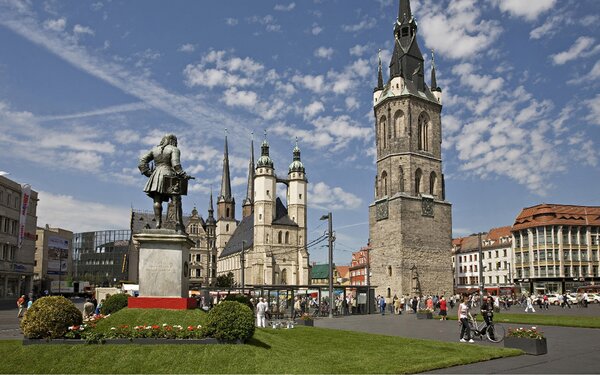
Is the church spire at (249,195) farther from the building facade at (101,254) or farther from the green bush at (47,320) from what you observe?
the green bush at (47,320)

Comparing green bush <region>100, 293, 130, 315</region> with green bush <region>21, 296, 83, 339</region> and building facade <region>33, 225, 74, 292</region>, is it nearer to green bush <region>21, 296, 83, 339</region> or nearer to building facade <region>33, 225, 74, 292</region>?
green bush <region>21, 296, 83, 339</region>

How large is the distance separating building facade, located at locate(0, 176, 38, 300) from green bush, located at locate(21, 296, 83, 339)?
2230 inches

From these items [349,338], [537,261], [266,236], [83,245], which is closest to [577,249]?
[537,261]

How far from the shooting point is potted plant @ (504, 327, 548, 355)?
15.9 meters

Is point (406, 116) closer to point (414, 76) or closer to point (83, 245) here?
point (414, 76)

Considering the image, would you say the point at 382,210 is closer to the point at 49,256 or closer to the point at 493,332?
the point at 493,332

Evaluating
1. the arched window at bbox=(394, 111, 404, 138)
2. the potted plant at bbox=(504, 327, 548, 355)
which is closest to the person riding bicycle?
the potted plant at bbox=(504, 327, 548, 355)

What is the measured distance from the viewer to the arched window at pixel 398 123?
77812 mm

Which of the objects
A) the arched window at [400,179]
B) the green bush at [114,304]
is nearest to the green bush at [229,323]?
the green bush at [114,304]

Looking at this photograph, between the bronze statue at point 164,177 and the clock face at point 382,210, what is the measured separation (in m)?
61.6

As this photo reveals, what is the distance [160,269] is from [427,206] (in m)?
64.2

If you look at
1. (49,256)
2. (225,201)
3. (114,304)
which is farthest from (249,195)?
(114,304)

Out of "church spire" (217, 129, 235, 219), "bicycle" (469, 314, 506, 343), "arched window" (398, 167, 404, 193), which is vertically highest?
"church spire" (217, 129, 235, 219)

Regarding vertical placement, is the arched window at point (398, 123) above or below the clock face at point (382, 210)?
above
